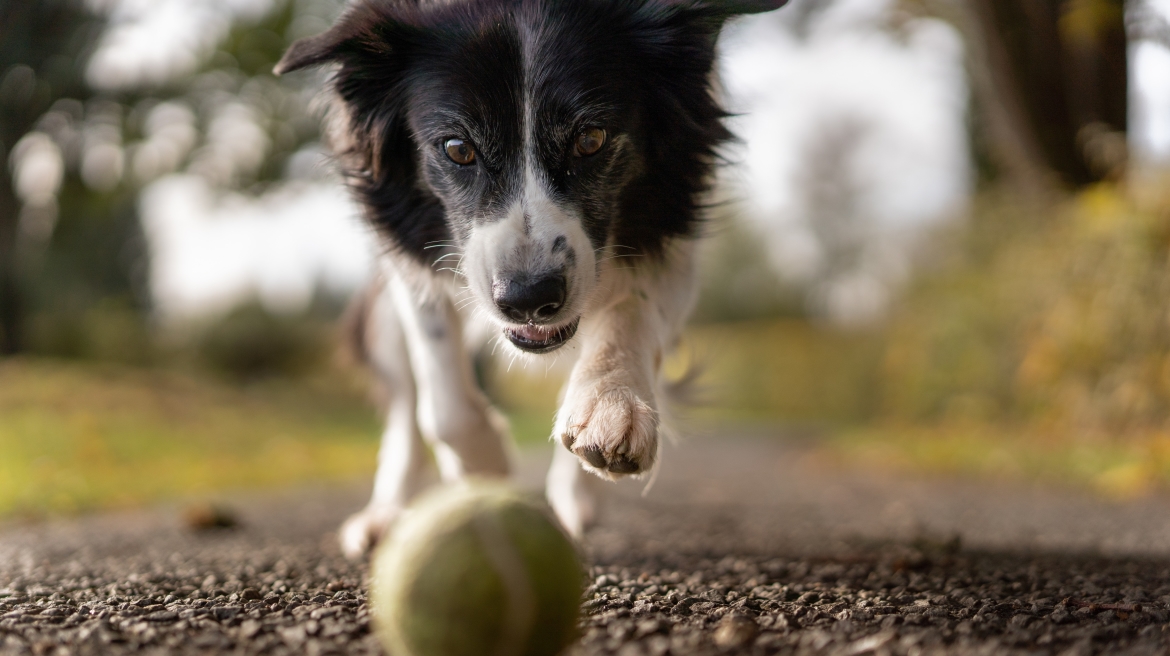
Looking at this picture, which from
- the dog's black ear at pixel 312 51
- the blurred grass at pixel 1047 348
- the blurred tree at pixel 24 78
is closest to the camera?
the dog's black ear at pixel 312 51

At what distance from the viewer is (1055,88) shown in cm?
676

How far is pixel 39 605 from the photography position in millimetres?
2082

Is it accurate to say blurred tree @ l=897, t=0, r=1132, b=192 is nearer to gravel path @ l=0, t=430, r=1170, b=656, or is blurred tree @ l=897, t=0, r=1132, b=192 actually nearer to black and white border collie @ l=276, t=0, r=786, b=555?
gravel path @ l=0, t=430, r=1170, b=656

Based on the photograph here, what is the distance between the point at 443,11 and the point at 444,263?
81 cm

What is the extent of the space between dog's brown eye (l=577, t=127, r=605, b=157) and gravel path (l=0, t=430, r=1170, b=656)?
1.22m

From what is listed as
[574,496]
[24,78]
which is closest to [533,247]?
[574,496]

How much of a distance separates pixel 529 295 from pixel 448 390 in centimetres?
83

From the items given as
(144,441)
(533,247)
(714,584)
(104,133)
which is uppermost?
(533,247)

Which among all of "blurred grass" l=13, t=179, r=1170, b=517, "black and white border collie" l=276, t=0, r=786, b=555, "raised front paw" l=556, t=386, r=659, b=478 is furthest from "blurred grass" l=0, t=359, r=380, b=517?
"raised front paw" l=556, t=386, r=659, b=478

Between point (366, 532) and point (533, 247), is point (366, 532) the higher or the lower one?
the lower one

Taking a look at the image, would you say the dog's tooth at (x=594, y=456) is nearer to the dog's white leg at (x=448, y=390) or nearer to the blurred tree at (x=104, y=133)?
the dog's white leg at (x=448, y=390)

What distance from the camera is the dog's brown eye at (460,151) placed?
249 centimetres

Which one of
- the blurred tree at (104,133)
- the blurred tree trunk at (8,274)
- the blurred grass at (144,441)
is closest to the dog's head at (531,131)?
the blurred grass at (144,441)

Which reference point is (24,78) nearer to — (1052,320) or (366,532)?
(366,532)
